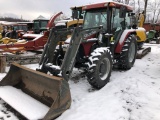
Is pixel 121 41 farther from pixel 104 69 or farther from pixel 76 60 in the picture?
pixel 76 60

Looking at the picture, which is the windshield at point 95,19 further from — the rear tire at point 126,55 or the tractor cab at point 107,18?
the rear tire at point 126,55

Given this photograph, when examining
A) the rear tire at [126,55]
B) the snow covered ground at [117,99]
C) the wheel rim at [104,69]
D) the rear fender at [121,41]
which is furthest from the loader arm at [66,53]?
the rear tire at [126,55]

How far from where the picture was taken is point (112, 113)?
402 centimetres

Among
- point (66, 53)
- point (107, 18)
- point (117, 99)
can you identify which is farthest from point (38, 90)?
point (107, 18)

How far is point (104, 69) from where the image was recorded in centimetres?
562

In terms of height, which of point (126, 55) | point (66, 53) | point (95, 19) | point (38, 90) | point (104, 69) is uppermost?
point (95, 19)

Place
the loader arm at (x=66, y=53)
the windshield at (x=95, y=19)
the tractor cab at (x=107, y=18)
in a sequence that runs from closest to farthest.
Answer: the loader arm at (x=66, y=53) → the tractor cab at (x=107, y=18) → the windshield at (x=95, y=19)

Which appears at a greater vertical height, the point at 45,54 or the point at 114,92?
the point at 45,54

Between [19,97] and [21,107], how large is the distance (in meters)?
0.52

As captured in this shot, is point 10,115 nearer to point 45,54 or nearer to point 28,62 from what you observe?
point 45,54

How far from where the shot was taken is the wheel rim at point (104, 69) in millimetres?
5510

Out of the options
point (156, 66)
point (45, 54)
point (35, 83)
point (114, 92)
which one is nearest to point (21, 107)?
point (35, 83)

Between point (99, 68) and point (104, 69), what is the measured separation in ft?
1.18

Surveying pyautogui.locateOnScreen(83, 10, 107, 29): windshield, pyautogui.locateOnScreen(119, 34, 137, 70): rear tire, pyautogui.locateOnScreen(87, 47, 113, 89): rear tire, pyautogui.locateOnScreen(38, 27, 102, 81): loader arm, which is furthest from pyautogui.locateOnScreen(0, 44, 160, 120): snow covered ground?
→ pyautogui.locateOnScreen(83, 10, 107, 29): windshield
